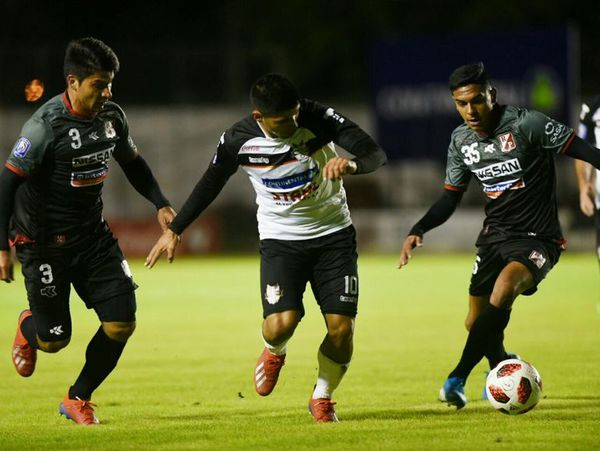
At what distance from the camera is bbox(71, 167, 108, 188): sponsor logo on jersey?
7121 mm

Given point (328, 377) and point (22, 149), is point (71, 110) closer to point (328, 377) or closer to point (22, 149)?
point (22, 149)

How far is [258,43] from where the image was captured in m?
34.7

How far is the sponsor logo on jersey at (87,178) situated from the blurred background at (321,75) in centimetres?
1657

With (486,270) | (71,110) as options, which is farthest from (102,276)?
(486,270)

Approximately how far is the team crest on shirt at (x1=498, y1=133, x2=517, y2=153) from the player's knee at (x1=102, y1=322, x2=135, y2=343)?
2561 mm

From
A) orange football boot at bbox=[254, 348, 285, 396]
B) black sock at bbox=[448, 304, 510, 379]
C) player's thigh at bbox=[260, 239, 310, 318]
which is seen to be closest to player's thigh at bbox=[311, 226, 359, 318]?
player's thigh at bbox=[260, 239, 310, 318]

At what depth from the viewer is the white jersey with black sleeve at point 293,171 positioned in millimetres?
7074

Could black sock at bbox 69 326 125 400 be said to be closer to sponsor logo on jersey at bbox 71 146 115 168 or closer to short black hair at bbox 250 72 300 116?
sponsor logo on jersey at bbox 71 146 115 168

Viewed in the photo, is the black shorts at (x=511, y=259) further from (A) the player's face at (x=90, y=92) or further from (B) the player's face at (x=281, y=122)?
(A) the player's face at (x=90, y=92)

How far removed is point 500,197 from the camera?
25.2ft

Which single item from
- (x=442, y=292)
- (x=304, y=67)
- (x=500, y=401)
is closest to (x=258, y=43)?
(x=304, y=67)

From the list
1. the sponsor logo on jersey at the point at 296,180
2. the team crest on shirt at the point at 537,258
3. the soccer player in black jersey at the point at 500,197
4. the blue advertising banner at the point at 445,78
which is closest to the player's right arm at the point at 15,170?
the sponsor logo on jersey at the point at 296,180

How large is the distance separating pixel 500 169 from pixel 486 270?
669 mm

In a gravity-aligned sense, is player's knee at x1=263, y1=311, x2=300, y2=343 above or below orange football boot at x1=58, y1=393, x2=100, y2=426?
above
